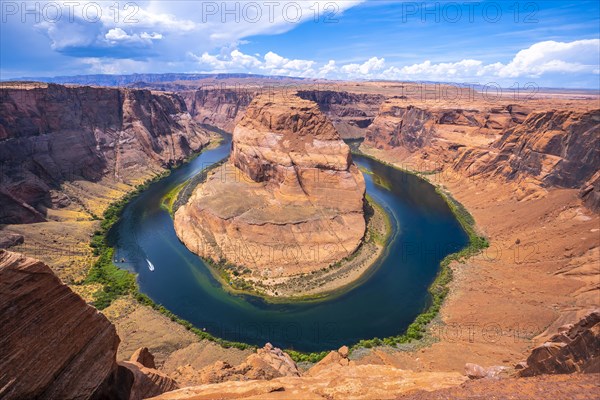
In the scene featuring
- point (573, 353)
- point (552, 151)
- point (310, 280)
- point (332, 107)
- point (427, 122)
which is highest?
point (332, 107)

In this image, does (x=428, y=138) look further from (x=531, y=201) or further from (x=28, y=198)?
(x=28, y=198)

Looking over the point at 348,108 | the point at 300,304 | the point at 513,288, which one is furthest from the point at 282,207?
the point at 348,108

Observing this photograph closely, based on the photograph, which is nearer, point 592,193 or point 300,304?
point 300,304

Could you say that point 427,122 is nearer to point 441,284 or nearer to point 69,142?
point 441,284

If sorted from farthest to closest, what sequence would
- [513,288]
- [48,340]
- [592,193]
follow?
[592,193]
[513,288]
[48,340]

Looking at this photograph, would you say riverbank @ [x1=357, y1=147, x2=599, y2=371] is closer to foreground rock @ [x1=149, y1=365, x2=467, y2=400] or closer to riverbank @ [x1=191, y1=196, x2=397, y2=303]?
riverbank @ [x1=191, y1=196, x2=397, y2=303]

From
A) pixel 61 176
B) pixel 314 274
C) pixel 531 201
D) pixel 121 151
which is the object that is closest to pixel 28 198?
pixel 61 176
